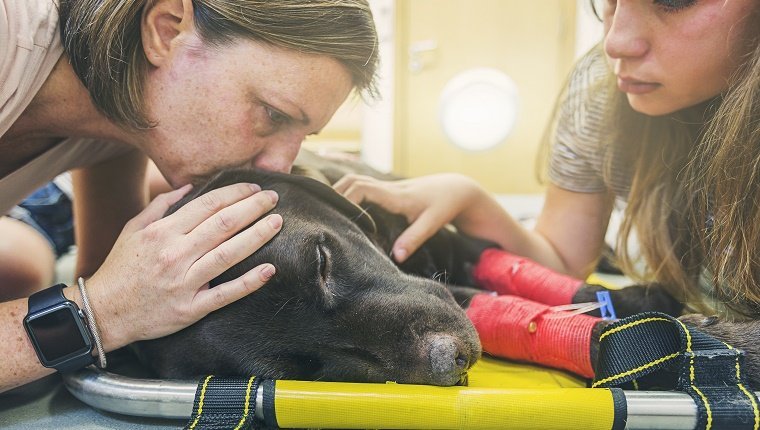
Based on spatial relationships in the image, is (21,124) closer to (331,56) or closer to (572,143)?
(331,56)

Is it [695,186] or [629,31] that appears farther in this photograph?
[695,186]

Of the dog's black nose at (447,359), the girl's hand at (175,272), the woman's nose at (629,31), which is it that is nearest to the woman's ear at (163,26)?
the girl's hand at (175,272)

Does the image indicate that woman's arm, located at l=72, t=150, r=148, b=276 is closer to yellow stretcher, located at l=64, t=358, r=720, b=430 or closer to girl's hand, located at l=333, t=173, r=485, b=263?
girl's hand, located at l=333, t=173, r=485, b=263

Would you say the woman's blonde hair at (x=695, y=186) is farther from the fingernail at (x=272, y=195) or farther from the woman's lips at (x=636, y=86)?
the fingernail at (x=272, y=195)

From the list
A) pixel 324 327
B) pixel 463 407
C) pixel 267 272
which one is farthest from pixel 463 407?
pixel 267 272

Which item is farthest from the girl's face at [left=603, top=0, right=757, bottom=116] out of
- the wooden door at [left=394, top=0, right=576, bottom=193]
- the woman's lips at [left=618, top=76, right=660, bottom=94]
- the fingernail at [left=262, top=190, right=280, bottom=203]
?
the wooden door at [left=394, top=0, right=576, bottom=193]

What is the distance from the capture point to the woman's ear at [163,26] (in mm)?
1286

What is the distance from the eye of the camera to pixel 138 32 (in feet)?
4.27

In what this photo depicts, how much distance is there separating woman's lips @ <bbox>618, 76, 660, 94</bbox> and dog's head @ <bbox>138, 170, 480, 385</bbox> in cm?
69

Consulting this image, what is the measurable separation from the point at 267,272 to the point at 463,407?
1.31ft

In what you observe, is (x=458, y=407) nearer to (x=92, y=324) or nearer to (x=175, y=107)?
(x=92, y=324)

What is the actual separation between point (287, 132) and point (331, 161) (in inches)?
32.4

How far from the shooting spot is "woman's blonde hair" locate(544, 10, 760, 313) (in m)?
1.25

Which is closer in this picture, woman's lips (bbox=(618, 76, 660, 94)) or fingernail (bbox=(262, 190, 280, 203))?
fingernail (bbox=(262, 190, 280, 203))
